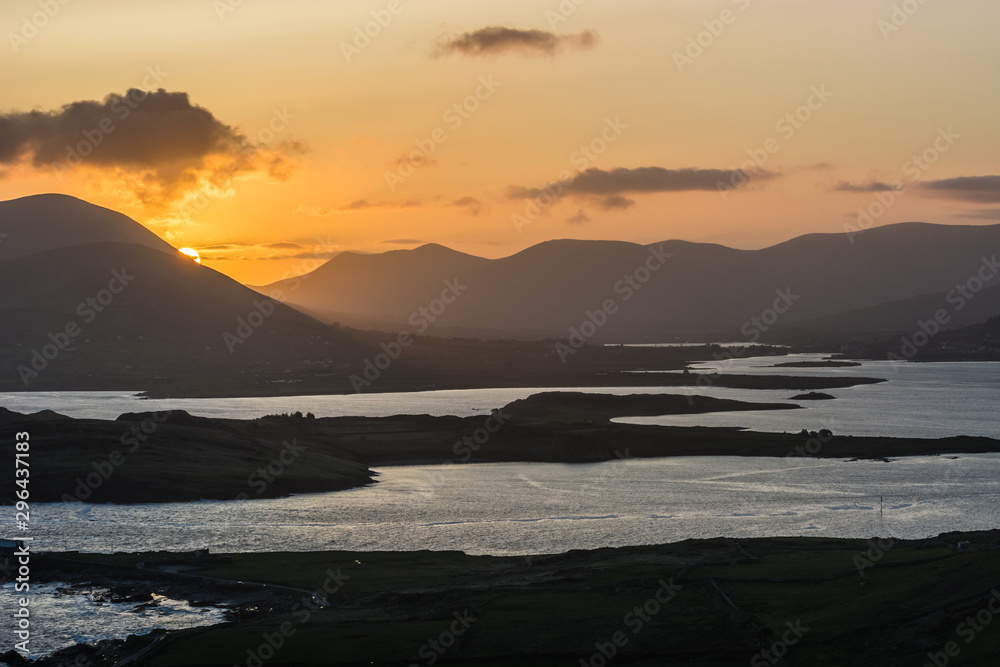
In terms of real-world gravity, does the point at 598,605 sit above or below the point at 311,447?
below

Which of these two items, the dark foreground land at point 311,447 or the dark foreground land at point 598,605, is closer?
the dark foreground land at point 598,605

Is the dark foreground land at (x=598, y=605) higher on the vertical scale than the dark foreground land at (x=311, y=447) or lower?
lower

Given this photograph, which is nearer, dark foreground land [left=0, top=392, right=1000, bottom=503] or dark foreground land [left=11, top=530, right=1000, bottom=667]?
dark foreground land [left=11, top=530, right=1000, bottom=667]

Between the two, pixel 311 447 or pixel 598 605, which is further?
pixel 311 447

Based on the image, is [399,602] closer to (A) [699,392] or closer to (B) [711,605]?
(B) [711,605]

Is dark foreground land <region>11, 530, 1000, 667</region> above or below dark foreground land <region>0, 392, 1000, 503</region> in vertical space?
below

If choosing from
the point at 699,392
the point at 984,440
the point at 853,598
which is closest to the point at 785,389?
the point at 699,392
